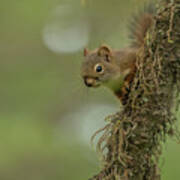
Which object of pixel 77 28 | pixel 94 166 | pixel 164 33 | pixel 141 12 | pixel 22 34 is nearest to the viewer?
pixel 164 33

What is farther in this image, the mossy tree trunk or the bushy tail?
the bushy tail

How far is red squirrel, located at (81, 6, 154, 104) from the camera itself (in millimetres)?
3516

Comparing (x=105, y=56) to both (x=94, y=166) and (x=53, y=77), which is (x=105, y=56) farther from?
(x=53, y=77)

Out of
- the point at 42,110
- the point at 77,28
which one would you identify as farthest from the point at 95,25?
the point at 42,110

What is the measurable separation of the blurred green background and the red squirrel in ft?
6.96

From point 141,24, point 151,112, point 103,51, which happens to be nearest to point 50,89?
point 103,51

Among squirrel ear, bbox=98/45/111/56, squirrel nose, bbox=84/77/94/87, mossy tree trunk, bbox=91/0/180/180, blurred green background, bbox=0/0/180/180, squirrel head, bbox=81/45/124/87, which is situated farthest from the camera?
blurred green background, bbox=0/0/180/180

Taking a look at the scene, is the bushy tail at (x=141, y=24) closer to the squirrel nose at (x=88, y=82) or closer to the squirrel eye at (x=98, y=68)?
the squirrel eye at (x=98, y=68)

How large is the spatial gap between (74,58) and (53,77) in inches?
23.9

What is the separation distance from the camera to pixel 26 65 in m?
7.68

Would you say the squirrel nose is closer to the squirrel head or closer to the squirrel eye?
the squirrel head

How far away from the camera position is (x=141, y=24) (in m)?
3.68

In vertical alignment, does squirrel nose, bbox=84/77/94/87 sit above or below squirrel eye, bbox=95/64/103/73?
below

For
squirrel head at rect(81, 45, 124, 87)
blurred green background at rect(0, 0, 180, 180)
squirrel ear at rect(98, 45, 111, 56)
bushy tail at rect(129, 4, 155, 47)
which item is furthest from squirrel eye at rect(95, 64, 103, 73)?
blurred green background at rect(0, 0, 180, 180)
